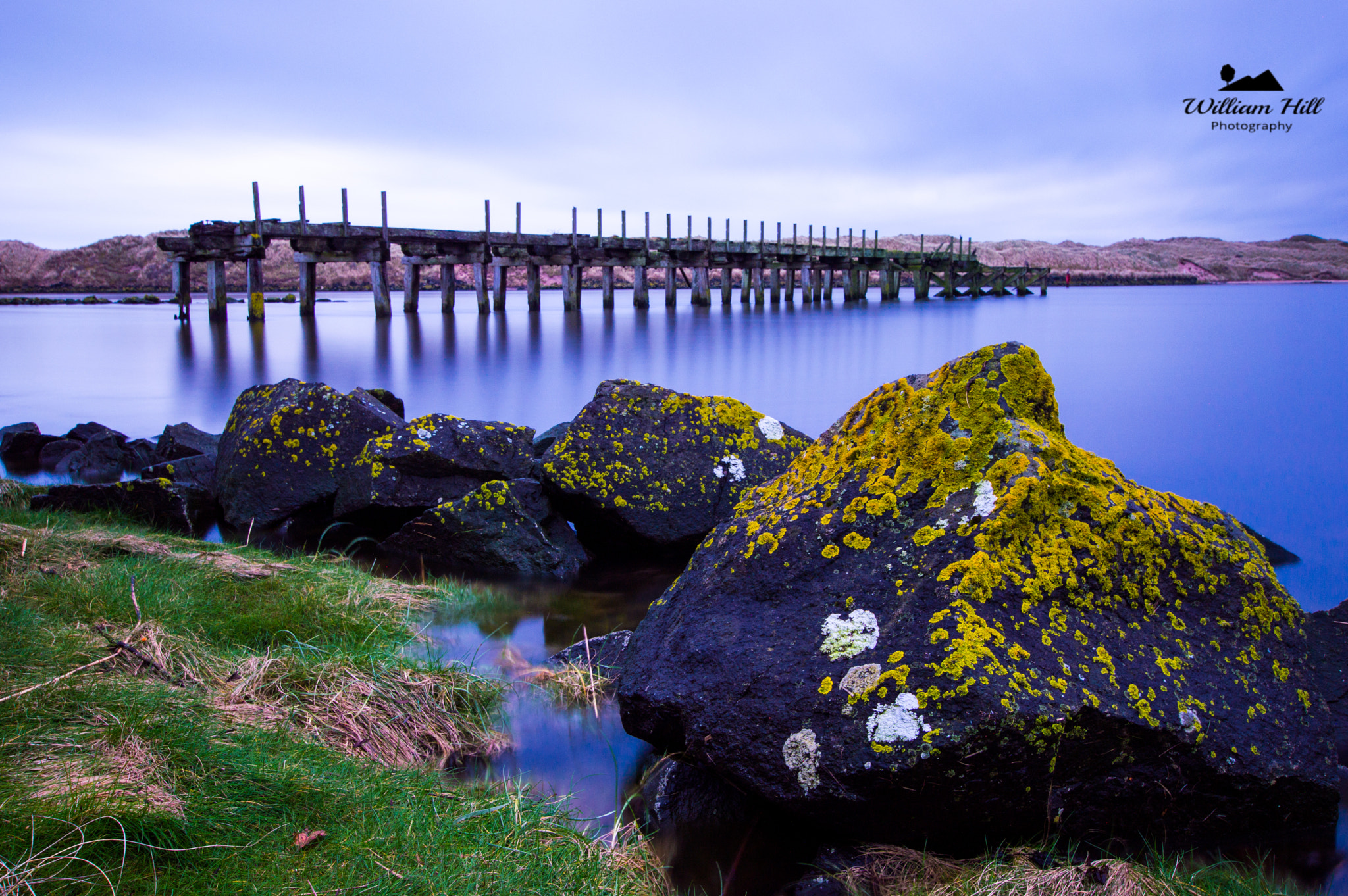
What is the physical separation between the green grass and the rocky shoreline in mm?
741

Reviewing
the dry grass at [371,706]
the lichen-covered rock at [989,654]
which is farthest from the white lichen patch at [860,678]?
the dry grass at [371,706]

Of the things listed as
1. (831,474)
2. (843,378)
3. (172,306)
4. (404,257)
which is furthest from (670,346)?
(172,306)

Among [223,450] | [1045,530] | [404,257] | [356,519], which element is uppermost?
[404,257]

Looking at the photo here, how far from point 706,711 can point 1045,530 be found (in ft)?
4.83

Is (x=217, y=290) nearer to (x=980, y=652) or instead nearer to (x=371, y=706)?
(x=371, y=706)

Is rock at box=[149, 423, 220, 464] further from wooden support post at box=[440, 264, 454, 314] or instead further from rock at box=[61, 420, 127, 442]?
wooden support post at box=[440, 264, 454, 314]

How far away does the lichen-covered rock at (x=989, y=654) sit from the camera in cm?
285

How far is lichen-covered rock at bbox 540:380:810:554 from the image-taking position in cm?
668

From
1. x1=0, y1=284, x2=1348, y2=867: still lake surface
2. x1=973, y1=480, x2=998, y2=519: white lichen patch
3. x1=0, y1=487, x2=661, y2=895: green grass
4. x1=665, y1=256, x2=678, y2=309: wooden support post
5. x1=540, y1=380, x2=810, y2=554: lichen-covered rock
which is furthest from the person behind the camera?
x1=665, y1=256, x2=678, y2=309: wooden support post

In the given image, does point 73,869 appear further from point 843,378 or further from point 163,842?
point 843,378

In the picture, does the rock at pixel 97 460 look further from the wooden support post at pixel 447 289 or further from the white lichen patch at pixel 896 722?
the wooden support post at pixel 447 289

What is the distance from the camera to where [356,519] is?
25.1 feet

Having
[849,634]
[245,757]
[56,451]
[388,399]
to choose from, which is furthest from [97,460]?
[849,634]

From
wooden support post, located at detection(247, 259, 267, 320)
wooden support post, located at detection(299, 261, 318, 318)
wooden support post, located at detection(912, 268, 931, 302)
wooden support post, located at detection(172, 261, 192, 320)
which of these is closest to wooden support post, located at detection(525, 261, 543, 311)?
wooden support post, located at detection(299, 261, 318, 318)
